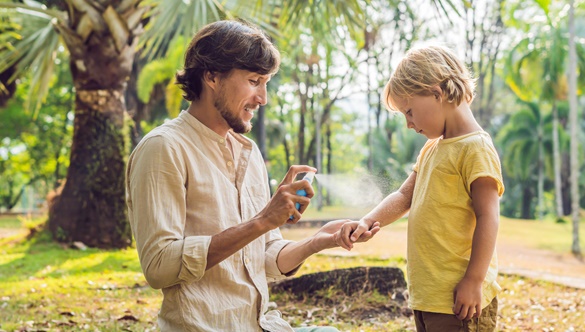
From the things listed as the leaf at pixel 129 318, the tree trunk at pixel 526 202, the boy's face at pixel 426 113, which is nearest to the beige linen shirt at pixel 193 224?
the boy's face at pixel 426 113

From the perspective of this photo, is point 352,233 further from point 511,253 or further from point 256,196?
point 511,253

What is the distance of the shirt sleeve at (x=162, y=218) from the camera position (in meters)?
2.06

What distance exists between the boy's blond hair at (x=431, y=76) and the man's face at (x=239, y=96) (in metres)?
0.57

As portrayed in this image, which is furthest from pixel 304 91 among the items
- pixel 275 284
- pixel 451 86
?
pixel 451 86

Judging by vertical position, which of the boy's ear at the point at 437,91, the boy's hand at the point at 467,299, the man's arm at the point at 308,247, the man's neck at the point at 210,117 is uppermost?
the boy's ear at the point at 437,91

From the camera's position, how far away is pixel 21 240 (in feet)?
33.4

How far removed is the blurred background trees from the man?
0.81 m

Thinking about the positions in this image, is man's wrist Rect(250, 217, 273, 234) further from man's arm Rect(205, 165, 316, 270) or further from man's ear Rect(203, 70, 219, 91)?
man's ear Rect(203, 70, 219, 91)

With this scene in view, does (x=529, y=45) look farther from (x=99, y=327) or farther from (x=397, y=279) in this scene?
(x=99, y=327)

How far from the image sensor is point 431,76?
2.57 metres

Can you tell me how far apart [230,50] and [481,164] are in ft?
3.28

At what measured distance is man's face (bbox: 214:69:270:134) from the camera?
235cm

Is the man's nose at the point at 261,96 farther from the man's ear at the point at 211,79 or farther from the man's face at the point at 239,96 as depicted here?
the man's ear at the point at 211,79

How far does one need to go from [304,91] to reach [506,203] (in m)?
18.0
